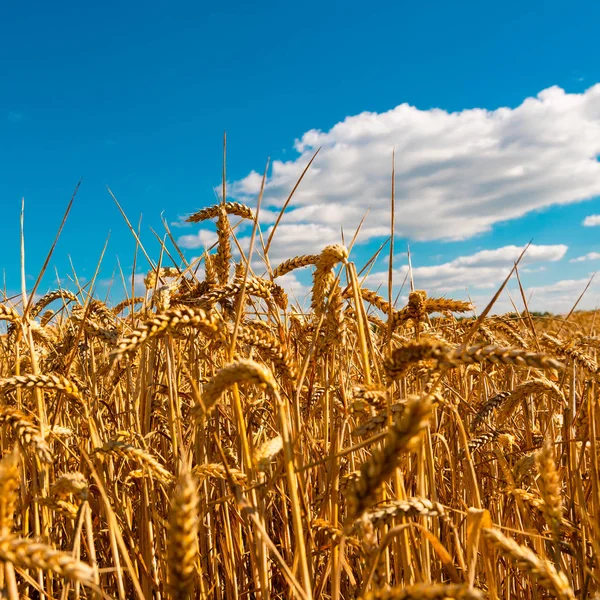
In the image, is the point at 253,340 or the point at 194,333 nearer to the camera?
the point at 253,340

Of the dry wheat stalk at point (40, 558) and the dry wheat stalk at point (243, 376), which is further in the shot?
the dry wheat stalk at point (243, 376)

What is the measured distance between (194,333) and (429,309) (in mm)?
763

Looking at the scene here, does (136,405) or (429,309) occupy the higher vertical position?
(429,309)

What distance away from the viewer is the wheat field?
87 centimetres

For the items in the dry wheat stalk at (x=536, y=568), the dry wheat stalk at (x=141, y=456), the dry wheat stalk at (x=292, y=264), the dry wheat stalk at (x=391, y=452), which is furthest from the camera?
the dry wheat stalk at (x=292, y=264)

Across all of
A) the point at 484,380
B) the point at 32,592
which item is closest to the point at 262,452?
the point at 32,592

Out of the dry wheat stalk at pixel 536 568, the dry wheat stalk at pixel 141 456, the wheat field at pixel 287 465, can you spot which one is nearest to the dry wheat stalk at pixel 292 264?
→ the wheat field at pixel 287 465

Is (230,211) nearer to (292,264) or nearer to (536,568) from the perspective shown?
(292,264)

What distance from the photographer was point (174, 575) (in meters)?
0.68

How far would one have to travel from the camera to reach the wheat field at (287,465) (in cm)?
87

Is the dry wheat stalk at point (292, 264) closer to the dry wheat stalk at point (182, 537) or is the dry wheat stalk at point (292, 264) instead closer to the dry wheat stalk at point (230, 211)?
the dry wheat stalk at point (230, 211)

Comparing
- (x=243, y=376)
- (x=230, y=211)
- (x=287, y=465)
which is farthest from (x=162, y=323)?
(x=230, y=211)

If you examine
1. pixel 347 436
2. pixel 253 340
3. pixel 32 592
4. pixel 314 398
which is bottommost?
pixel 32 592

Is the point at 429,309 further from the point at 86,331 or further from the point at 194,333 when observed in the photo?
the point at 86,331
